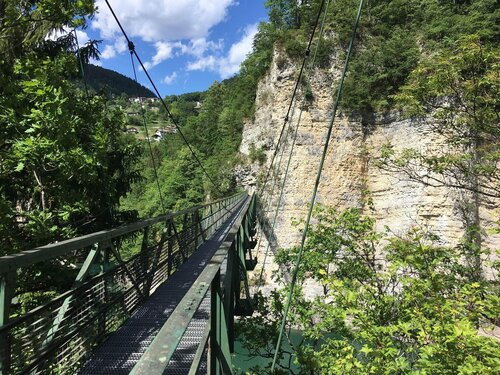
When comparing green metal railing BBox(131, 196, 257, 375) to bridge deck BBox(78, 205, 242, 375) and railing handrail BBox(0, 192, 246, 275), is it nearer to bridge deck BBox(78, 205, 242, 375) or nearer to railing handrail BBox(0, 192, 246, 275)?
bridge deck BBox(78, 205, 242, 375)

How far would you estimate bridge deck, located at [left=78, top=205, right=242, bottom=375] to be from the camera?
6.82 ft

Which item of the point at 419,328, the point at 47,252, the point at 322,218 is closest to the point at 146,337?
the point at 47,252

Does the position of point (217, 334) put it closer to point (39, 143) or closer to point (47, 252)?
point (47, 252)

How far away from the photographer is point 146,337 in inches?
96.1

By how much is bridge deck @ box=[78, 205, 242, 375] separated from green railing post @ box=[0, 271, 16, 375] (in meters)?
0.56

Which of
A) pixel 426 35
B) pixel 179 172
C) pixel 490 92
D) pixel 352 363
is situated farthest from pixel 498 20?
pixel 179 172

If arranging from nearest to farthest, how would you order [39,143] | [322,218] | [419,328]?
1. [39,143]
2. [419,328]
3. [322,218]

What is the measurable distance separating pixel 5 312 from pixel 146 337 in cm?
107

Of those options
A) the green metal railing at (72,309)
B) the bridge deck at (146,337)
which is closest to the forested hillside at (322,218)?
the green metal railing at (72,309)

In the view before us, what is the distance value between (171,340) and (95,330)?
1.83 metres

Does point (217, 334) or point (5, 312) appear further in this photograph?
point (5, 312)

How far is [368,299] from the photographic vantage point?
5738 millimetres

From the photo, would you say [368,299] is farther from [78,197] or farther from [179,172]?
[179,172]

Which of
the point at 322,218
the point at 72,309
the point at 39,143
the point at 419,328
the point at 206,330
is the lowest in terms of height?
the point at 419,328
